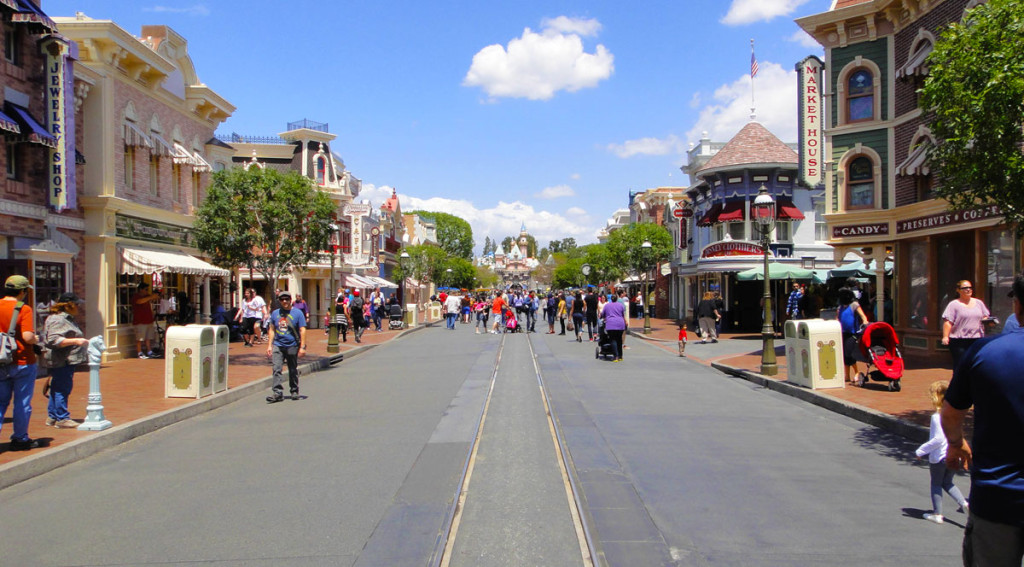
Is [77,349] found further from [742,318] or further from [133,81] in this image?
[742,318]

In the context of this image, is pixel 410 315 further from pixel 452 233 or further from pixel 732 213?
pixel 452 233

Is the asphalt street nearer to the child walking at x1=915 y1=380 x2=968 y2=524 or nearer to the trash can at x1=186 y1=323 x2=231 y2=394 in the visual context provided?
the child walking at x1=915 y1=380 x2=968 y2=524

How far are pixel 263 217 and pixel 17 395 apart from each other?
9.89 m

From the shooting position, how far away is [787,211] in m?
35.1

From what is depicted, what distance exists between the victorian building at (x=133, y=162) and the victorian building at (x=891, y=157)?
17.3 metres

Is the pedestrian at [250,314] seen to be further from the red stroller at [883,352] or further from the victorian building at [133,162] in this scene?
the red stroller at [883,352]

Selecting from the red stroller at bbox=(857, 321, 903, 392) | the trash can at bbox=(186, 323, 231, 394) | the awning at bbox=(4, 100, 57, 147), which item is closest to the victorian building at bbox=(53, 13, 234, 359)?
the awning at bbox=(4, 100, 57, 147)

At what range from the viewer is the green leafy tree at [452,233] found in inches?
4043

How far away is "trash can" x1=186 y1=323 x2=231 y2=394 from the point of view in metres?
12.7

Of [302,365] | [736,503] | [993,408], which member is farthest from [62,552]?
[302,365]

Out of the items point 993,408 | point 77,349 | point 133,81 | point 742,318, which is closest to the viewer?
point 993,408

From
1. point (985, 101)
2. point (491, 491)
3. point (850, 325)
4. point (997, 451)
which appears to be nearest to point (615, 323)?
point (850, 325)

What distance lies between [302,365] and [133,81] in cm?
890

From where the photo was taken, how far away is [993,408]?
3381 millimetres
